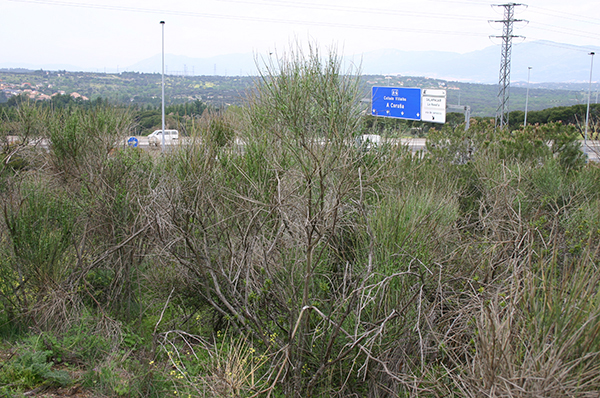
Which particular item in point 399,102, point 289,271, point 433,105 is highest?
point 399,102

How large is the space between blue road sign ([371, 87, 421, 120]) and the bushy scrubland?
10.9m

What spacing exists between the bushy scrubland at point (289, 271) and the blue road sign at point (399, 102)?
10.9m

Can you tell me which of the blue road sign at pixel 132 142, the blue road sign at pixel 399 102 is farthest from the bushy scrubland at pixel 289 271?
the blue road sign at pixel 399 102

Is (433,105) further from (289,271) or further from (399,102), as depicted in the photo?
(289,271)

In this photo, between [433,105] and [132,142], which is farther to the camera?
[433,105]

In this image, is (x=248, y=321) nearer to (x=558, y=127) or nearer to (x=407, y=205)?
(x=407, y=205)

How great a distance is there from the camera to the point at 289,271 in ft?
16.2

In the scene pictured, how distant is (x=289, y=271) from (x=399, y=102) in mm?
16785

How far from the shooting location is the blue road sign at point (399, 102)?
19.9 metres

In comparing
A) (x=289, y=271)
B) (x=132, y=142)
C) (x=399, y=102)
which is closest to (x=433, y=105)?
(x=399, y=102)

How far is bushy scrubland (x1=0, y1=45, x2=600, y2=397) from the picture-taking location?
308cm

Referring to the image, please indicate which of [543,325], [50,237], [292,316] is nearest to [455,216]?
[292,316]

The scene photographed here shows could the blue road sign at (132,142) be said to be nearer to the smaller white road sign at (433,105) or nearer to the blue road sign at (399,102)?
the blue road sign at (399,102)

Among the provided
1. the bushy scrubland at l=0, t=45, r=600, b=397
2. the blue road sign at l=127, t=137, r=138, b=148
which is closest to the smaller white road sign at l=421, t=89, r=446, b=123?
the bushy scrubland at l=0, t=45, r=600, b=397
